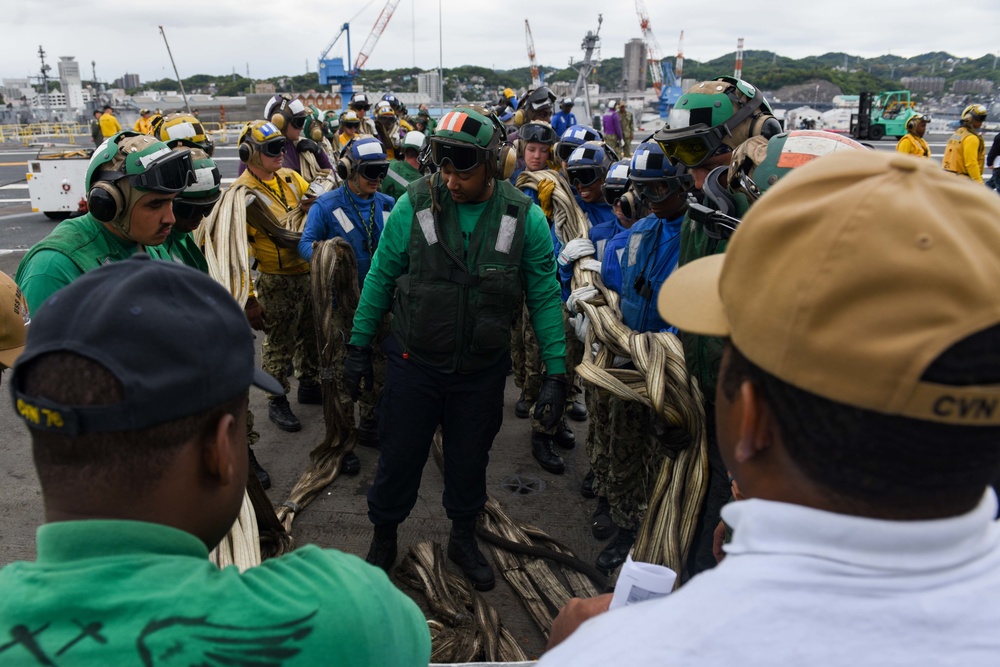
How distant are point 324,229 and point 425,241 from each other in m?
1.89

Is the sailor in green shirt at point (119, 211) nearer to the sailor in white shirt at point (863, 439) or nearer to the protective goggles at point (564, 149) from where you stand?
the sailor in white shirt at point (863, 439)

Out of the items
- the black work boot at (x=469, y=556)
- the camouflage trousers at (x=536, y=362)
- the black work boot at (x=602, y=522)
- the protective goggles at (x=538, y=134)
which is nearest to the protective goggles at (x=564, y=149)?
the protective goggles at (x=538, y=134)

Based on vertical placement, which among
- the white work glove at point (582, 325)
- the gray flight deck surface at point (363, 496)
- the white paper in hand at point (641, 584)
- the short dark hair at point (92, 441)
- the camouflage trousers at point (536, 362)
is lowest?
the gray flight deck surface at point (363, 496)

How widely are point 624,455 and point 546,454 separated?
1.36 metres

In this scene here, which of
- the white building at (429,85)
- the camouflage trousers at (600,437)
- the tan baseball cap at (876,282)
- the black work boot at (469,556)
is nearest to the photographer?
the tan baseball cap at (876,282)

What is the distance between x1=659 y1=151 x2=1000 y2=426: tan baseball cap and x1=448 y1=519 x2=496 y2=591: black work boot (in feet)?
10.7

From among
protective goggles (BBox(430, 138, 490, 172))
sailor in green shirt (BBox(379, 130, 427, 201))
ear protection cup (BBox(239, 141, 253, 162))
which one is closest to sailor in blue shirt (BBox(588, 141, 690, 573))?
protective goggles (BBox(430, 138, 490, 172))

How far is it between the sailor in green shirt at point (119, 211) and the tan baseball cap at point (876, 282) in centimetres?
286

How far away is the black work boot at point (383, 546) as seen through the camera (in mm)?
3926

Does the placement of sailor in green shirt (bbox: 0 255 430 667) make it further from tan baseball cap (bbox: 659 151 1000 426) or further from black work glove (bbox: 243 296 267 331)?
black work glove (bbox: 243 296 267 331)

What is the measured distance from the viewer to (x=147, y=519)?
3.53 ft

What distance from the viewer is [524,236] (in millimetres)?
3703

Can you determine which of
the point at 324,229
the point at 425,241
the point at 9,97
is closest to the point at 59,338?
the point at 425,241

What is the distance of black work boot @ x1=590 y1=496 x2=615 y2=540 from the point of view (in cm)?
434
